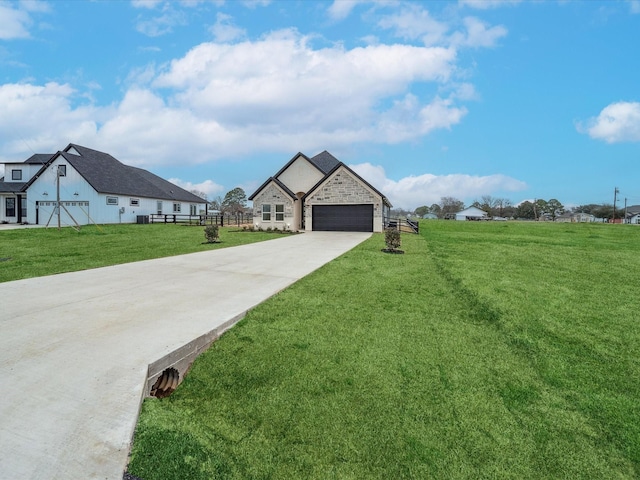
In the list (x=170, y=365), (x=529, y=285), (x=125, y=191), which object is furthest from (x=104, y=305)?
(x=125, y=191)

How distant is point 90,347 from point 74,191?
3180 centimetres

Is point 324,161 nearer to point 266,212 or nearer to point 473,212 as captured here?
point 266,212

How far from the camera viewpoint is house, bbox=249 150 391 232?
25.0 metres

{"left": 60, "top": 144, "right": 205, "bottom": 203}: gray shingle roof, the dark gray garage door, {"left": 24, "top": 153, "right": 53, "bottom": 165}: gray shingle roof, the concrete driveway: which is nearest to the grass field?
the concrete driveway

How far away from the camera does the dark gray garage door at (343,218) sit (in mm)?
25236

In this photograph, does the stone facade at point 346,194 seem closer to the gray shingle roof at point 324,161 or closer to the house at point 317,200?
the house at point 317,200

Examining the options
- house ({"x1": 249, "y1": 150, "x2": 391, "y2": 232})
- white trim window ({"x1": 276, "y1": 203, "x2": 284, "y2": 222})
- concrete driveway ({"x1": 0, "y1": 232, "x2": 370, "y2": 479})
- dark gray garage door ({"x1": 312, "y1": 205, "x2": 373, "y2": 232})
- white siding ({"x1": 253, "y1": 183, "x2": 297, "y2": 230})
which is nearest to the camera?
concrete driveway ({"x1": 0, "y1": 232, "x2": 370, "y2": 479})

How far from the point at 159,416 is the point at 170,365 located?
2.58 ft

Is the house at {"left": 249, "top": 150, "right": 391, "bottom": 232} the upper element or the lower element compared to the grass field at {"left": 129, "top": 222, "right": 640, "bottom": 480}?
upper

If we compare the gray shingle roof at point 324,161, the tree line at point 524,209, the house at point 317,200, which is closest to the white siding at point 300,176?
the house at point 317,200

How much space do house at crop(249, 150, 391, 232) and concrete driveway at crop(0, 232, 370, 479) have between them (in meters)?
17.6

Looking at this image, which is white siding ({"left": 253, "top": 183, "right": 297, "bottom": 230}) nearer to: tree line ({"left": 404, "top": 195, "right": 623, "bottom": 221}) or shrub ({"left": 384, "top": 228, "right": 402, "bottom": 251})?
shrub ({"left": 384, "top": 228, "right": 402, "bottom": 251})

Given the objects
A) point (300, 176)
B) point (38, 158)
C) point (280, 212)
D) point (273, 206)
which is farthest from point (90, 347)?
point (38, 158)

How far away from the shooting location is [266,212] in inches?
1070
